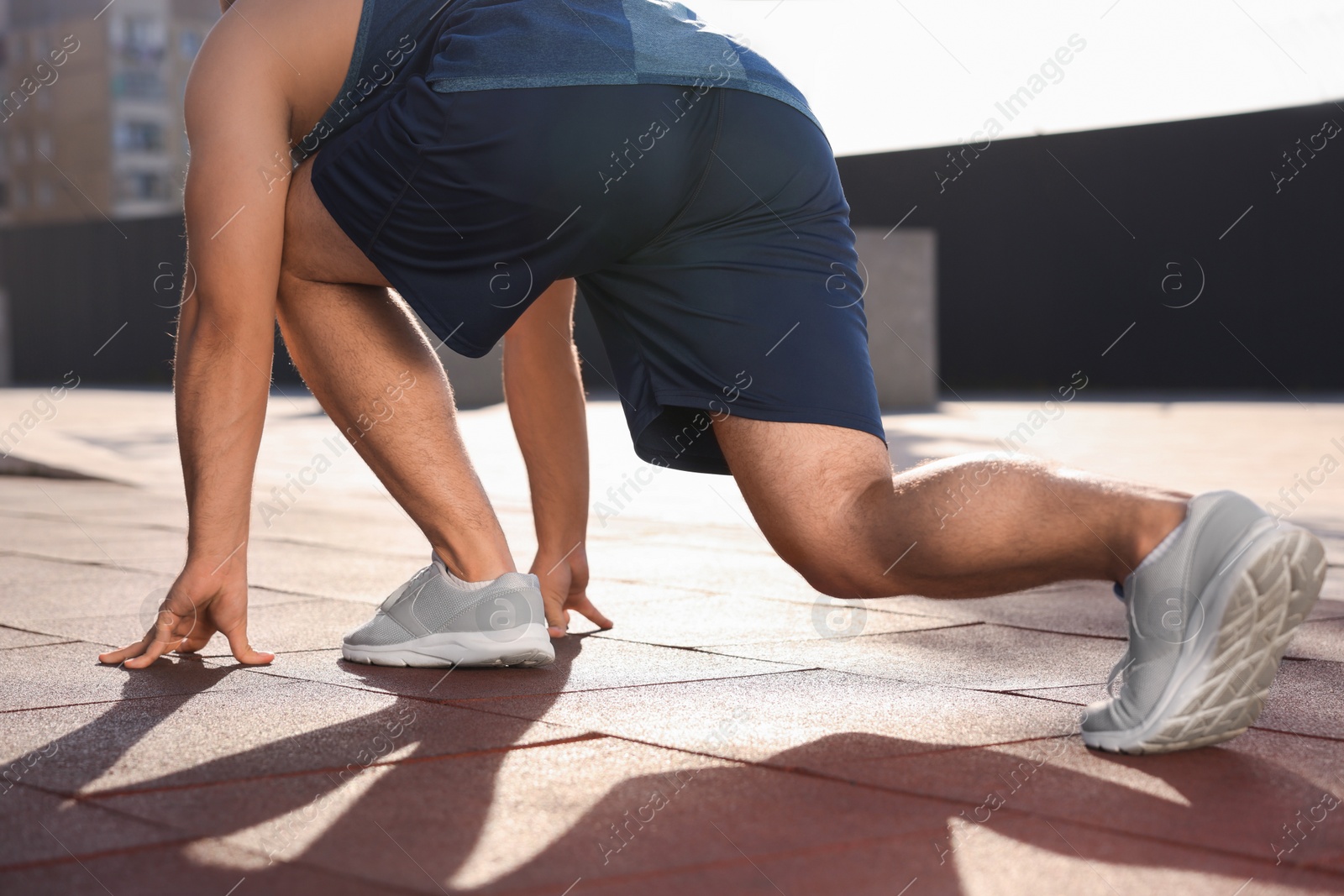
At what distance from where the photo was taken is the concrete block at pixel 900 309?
14.4 m

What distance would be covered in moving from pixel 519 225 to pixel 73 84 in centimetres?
6670

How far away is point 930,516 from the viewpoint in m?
1.98

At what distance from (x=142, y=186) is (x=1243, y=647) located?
6548 centimetres

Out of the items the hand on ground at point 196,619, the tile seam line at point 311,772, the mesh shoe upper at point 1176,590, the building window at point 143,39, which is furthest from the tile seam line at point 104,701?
the building window at point 143,39

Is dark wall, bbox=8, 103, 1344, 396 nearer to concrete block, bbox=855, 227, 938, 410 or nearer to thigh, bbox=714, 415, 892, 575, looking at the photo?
concrete block, bbox=855, 227, 938, 410

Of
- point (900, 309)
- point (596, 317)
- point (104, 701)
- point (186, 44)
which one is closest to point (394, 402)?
point (596, 317)

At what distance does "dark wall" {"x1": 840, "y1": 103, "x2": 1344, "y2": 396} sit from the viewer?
50.9 feet

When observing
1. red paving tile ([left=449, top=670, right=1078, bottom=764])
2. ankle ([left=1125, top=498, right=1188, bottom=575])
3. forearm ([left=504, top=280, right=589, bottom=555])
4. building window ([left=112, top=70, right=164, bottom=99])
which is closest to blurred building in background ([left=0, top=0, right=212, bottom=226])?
building window ([left=112, top=70, right=164, bottom=99])

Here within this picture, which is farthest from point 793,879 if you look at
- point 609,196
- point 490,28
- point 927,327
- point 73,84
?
point 73,84

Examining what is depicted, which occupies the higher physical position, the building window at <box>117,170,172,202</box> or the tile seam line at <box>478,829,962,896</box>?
the tile seam line at <box>478,829,962,896</box>

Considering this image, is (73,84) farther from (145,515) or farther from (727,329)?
(727,329)

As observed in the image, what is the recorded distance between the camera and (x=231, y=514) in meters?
2.43

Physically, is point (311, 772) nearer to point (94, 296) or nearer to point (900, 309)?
point (900, 309)

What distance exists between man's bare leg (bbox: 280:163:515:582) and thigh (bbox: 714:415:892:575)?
57 centimetres
